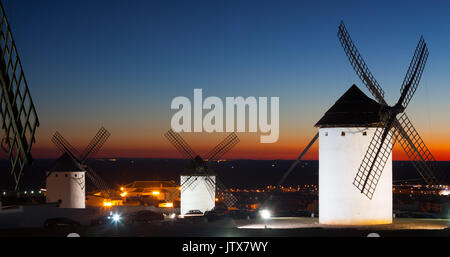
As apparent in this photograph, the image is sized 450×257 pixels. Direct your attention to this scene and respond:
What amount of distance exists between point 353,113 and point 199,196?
18.7 meters

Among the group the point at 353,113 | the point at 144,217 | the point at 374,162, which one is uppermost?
the point at 353,113

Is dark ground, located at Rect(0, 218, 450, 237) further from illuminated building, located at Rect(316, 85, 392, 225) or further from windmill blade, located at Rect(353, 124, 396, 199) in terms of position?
windmill blade, located at Rect(353, 124, 396, 199)

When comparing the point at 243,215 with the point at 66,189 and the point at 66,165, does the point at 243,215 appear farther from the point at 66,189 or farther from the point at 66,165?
the point at 66,165

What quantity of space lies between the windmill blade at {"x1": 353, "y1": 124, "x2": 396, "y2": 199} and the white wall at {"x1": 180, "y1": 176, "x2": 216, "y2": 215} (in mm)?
18324

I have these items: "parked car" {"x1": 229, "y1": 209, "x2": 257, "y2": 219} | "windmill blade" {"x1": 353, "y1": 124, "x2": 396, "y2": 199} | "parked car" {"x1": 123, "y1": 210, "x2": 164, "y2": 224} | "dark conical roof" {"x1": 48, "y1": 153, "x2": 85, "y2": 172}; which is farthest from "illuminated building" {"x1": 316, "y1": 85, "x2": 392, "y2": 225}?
"dark conical roof" {"x1": 48, "y1": 153, "x2": 85, "y2": 172}

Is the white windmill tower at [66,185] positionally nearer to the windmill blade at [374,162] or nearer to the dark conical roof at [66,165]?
the dark conical roof at [66,165]

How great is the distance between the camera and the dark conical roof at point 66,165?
54088mm

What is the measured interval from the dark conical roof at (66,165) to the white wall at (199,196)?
963 cm

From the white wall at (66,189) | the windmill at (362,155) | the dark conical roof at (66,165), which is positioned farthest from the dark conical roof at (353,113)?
the dark conical roof at (66,165)

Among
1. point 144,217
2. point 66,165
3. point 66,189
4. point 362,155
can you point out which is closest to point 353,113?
point 362,155

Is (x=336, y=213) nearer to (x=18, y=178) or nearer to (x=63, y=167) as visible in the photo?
(x=18, y=178)

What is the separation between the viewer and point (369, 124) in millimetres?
33406

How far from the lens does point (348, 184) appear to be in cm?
3356

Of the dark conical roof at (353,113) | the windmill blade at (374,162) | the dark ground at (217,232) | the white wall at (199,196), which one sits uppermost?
the dark conical roof at (353,113)
